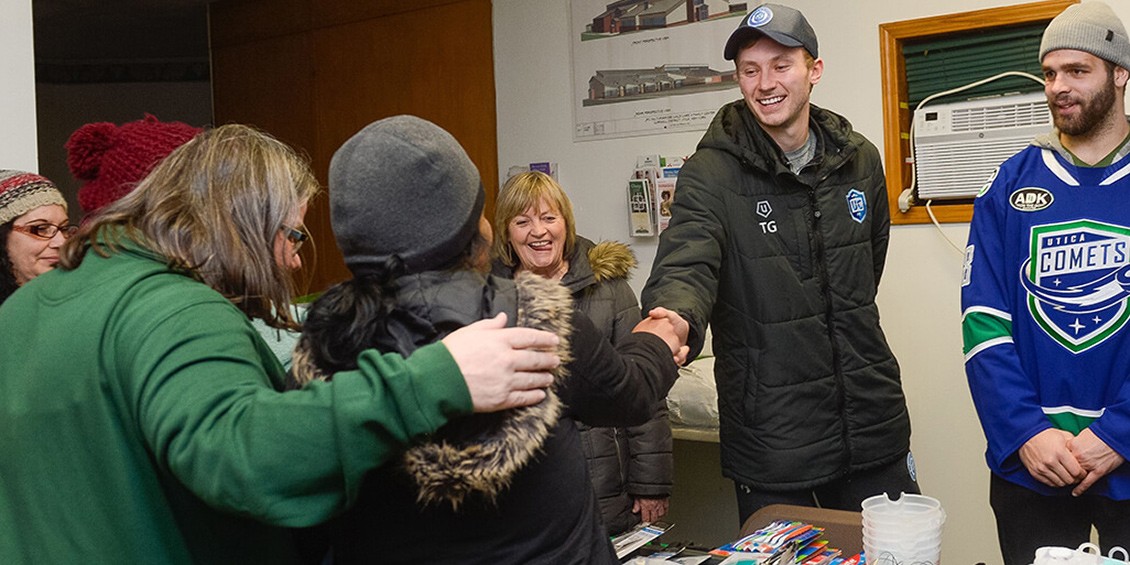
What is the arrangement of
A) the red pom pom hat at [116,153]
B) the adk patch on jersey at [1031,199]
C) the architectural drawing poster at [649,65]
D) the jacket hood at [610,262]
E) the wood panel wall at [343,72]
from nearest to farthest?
the red pom pom hat at [116,153] → the adk patch on jersey at [1031,199] → the jacket hood at [610,262] → the architectural drawing poster at [649,65] → the wood panel wall at [343,72]

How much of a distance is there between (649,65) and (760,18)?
1.61 meters

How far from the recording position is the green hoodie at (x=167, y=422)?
1.00 meters

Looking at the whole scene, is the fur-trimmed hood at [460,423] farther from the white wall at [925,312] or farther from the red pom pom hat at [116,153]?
the white wall at [925,312]

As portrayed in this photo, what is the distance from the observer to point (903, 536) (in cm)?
165

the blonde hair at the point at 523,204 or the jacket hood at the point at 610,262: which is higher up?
the blonde hair at the point at 523,204

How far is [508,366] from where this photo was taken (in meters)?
1.08

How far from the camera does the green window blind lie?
318 centimetres

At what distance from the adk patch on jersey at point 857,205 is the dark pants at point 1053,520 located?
0.69m

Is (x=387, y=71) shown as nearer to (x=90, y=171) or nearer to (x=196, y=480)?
(x=90, y=171)

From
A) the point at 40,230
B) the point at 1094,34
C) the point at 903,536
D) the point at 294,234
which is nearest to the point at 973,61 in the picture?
the point at 1094,34

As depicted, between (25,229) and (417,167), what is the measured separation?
1800 millimetres

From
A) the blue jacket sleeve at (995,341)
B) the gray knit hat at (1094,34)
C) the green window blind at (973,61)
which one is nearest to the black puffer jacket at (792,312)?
the blue jacket sleeve at (995,341)

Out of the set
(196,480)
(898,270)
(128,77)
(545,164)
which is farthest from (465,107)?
(128,77)

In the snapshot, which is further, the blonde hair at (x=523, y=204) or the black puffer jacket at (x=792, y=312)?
the blonde hair at (x=523, y=204)
